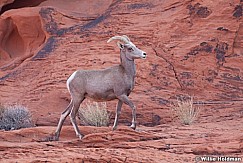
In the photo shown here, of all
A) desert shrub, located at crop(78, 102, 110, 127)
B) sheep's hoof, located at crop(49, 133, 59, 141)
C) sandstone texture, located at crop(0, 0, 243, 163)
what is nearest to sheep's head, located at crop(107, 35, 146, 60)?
sheep's hoof, located at crop(49, 133, 59, 141)

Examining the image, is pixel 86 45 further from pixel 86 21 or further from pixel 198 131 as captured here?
pixel 198 131

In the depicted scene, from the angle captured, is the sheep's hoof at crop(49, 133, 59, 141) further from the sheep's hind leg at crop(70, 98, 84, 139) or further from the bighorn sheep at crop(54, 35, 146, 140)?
the sheep's hind leg at crop(70, 98, 84, 139)

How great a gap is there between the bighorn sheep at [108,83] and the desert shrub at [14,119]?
2565mm

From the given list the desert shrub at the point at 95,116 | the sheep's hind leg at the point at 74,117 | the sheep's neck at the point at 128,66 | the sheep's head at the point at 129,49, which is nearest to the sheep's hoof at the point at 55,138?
the sheep's hind leg at the point at 74,117

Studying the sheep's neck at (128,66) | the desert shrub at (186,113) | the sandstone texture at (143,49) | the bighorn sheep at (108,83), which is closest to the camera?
the bighorn sheep at (108,83)

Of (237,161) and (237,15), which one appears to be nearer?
(237,161)

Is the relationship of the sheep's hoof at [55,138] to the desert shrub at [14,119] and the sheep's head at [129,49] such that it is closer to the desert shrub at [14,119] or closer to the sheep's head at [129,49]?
the sheep's head at [129,49]

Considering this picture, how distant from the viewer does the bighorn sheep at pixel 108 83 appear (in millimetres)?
10570

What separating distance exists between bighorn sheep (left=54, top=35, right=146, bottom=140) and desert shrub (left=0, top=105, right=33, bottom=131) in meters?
2.57

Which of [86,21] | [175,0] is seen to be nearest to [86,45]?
[86,21]

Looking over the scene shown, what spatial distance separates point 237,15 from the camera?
16.0 metres

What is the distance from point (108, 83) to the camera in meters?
10.6

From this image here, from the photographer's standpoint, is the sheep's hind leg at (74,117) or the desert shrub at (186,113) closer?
the sheep's hind leg at (74,117)

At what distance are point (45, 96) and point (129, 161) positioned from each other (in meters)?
7.63
